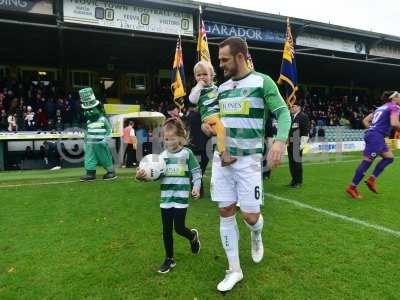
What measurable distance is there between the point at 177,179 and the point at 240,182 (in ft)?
2.38

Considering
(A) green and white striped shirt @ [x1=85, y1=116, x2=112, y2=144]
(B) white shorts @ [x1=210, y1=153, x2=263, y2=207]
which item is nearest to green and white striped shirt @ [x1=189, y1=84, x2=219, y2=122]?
(B) white shorts @ [x1=210, y1=153, x2=263, y2=207]

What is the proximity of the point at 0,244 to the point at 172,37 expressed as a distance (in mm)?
17047

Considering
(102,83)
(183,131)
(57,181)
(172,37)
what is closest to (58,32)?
(172,37)

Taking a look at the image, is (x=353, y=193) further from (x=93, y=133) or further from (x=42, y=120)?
(x=42, y=120)

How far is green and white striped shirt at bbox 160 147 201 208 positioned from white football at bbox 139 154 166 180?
7 cm

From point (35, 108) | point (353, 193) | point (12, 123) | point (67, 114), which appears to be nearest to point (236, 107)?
point (353, 193)

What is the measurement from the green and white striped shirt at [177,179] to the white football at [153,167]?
Answer: 67 millimetres

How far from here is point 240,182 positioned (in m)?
3.47

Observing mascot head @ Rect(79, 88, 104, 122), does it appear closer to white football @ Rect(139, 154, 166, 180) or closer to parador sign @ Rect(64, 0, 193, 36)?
white football @ Rect(139, 154, 166, 180)

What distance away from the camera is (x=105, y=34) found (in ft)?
62.0

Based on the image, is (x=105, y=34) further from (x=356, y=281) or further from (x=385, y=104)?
(x=356, y=281)

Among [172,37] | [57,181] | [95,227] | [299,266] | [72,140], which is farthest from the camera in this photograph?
[172,37]

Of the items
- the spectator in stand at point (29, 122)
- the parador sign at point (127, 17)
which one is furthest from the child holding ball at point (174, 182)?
the parador sign at point (127, 17)

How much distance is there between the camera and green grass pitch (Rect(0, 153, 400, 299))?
3.54 metres
